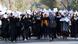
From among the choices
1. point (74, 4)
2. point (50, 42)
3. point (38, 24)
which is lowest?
point (50, 42)

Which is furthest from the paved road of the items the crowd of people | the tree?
the tree

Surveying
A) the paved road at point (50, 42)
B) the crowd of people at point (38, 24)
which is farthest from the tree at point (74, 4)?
the paved road at point (50, 42)

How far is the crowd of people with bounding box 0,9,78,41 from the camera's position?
11.5 metres

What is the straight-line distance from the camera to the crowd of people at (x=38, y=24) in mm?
11492

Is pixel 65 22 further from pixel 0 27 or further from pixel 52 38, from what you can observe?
pixel 0 27

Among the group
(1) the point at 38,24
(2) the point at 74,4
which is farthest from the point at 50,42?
(2) the point at 74,4

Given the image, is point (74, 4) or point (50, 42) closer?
point (50, 42)

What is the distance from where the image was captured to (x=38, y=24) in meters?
11.6

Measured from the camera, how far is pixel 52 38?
11.7 meters

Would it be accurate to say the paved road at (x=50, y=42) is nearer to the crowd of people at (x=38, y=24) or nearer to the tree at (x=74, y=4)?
the crowd of people at (x=38, y=24)

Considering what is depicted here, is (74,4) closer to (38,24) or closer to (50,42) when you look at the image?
(38,24)

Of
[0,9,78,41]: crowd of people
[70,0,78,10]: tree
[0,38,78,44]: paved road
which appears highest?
[70,0,78,10]: tree

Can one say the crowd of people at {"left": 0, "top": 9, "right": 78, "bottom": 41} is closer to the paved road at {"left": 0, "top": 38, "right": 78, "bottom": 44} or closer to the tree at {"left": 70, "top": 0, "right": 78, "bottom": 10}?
the paved road at {"left": 0, "top": 38, "right": 78, "bottom": 44}

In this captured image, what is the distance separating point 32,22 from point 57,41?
1.27 m
